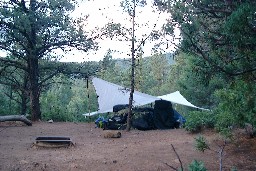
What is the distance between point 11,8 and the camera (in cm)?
976

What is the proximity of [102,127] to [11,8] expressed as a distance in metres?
5.16

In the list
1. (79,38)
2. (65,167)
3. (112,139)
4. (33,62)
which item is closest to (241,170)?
(65,167)

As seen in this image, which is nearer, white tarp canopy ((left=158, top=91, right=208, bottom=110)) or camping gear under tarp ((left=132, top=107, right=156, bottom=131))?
camping gear under tarp ((left=132, top=107, right=156, bottom=131))

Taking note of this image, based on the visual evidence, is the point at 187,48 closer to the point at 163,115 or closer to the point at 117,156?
the point at 117,156

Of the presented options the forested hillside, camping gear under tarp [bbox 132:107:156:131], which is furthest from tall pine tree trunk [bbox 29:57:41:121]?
camping gear under tarp [bbox 132:107:156:131]

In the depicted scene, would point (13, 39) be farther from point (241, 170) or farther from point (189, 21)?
point (241, 170)

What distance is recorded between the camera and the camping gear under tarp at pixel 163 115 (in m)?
10.9

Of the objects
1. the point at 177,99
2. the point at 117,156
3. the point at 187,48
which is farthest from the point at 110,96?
the point at 187,48

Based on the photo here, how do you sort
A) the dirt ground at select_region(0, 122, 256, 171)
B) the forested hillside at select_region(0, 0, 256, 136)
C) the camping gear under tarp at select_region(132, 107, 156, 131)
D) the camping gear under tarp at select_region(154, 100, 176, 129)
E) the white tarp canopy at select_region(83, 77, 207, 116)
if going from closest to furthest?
the forested hillside at select_region(0, 0, 256, 136), the dirt ground at select_region(0, 122, 256, 171), the camping gear under tarp at select_region(132, 107, 156, 131), the camping gear under tarp at select_region(154, 100, 176, 129), the white tarp canopy at select_region(83, 77, 207, 116)

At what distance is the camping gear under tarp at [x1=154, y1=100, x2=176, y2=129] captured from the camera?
→ 35.7 ft

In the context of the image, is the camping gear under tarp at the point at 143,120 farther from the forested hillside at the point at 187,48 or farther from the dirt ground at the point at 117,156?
the dirt ground at the point at 117,156

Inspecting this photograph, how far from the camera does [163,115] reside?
11055mm

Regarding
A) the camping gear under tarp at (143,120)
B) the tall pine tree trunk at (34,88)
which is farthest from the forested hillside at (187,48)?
the camping gear under tarp at (143,120)

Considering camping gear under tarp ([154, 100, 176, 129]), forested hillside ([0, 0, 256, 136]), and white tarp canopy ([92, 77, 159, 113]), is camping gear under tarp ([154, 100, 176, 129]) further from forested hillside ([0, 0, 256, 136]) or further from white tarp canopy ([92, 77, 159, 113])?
forested hillside ([0, 0, 256, 136])
